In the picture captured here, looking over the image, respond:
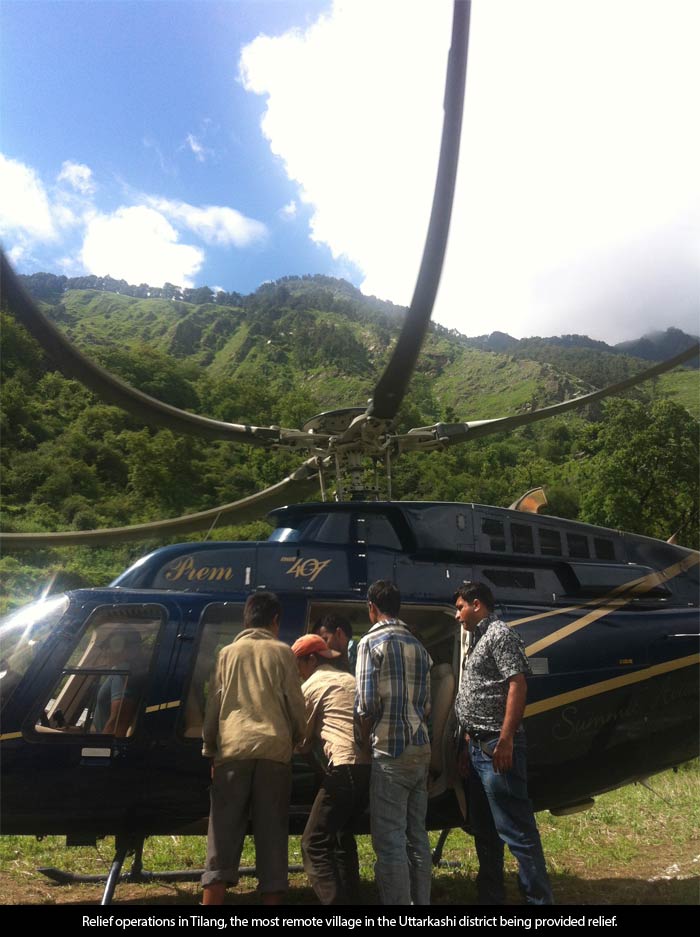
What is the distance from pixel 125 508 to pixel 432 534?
44.9 m

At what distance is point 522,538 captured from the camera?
5422mm

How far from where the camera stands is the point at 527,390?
54.2 m

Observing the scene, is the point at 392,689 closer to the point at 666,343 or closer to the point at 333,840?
the point at 333,840

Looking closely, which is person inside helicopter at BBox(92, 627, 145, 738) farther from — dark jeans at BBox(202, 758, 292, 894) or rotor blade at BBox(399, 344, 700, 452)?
rotor blade at BBox(399, 344, 700, 452)

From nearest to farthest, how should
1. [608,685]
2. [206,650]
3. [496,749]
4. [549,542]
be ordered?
[496,749]
[206,650]
[608,685]
[549,542]

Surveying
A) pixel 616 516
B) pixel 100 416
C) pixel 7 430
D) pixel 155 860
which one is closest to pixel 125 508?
pixel 100 416

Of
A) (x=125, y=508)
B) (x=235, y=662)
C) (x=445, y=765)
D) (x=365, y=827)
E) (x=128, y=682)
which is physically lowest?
(x=125, y=508)

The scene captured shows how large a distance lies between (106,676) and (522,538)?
3291 millimetres

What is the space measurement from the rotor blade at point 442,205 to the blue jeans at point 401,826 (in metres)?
2.10

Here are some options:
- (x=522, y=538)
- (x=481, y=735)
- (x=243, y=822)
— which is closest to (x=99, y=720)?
(x=243, y=822)

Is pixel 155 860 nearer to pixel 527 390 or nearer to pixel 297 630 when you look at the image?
pixel 297 630

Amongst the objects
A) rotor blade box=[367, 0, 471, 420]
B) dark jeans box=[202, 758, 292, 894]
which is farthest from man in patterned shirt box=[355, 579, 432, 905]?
rotor blade box=[367, 0, 471, 420]

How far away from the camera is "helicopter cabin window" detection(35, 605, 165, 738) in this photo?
4238 millimetres

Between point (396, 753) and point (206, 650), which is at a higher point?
point (206, 650)
